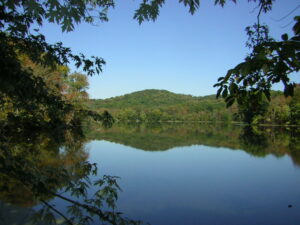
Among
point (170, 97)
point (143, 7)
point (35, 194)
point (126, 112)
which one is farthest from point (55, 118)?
point (170, 97)

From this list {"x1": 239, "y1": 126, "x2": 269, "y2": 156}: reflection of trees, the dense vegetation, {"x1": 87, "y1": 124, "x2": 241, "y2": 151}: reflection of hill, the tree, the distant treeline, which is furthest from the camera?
the distant treeline

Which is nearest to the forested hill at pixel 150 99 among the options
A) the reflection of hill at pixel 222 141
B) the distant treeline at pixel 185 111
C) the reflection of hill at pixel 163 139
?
the distant treeline at pixel 185 111

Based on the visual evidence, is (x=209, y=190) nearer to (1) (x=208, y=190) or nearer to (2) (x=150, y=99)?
(1) (x=208, y=190)

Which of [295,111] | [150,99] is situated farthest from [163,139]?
[150,99]

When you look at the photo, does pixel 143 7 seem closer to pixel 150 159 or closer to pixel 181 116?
pixel 150 159

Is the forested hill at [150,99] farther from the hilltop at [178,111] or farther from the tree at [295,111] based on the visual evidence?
the tree at [295,111]

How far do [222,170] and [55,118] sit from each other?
8.43 metres

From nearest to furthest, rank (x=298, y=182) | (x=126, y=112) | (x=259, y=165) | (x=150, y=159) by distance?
(x=298, y=182) < (x=259, y=165) < (x=150, y=159) < (x=126, y=112)

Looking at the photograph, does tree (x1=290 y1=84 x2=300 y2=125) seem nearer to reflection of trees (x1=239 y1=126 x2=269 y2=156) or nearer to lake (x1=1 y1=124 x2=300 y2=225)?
reflection of trees (x1=239 y1=126 x2=269 y2=156)

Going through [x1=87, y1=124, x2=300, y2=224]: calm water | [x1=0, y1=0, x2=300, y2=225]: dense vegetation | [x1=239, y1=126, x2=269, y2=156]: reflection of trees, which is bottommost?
[x1=87, y1=124, x2=300, y2=224]: calm water

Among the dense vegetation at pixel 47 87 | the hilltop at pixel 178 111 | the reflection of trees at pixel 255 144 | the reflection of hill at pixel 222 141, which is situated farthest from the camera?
the hilltop at pixel 178 111

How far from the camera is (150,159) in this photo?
12.4m

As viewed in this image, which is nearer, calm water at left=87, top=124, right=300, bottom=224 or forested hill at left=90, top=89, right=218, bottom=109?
calm water at left=87, top=124, right=300, bottom=224

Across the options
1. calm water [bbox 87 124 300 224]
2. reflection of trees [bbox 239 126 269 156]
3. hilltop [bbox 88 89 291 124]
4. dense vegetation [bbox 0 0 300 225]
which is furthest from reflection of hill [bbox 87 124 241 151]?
hilltop [bbox 88 89 291 124]
